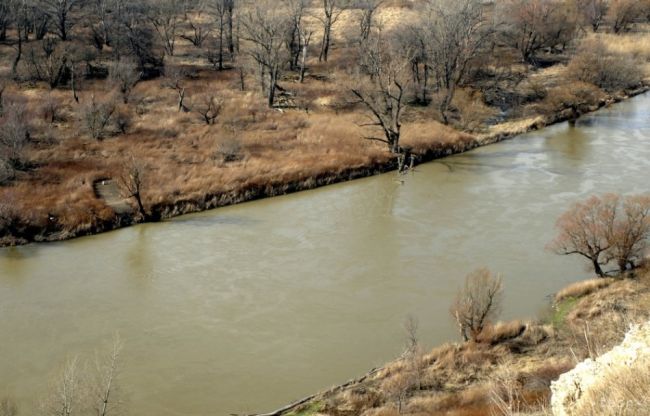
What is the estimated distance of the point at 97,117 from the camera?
1158 inches

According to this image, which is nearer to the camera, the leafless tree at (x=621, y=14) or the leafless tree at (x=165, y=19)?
the leafless tree at (x=165, y=19)

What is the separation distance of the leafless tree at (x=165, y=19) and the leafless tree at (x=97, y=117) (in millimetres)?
12668

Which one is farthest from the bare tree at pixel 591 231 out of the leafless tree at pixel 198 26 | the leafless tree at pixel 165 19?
the leafless tree at pixel 198 26

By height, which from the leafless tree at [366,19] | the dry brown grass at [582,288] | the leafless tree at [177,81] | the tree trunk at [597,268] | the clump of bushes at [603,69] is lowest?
the dry brown grass at [582,288]

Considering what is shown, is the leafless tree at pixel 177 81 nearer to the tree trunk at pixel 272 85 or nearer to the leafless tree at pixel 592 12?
the tree trunk at pixel 272 85

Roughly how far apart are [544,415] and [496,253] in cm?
1176

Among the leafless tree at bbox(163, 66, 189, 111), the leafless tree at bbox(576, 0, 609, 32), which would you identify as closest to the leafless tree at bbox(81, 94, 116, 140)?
the leafless tree at bbox(163, 66, 189, 111)

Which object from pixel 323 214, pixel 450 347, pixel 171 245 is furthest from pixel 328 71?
pixel 450 347

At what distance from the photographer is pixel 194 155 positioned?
2802cm

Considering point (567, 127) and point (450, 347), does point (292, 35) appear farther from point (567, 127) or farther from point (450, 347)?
point (450, 347)

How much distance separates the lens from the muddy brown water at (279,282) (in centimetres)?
1478

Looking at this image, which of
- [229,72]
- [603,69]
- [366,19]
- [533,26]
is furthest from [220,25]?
[603,69]

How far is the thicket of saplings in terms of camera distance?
27.0m

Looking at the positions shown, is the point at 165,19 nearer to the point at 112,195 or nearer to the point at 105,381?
the point at 112,195
